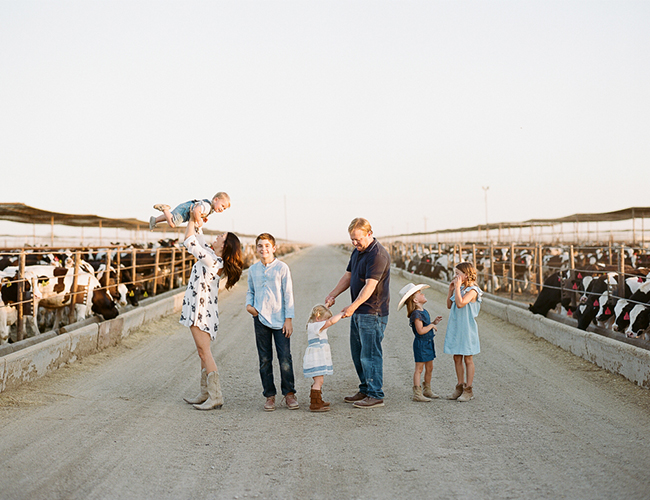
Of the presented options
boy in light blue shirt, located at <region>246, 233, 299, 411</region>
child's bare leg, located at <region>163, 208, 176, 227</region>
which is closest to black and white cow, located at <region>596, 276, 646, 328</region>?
boy in light blue shirt, located at <region>246, 233, 299, 411</region>

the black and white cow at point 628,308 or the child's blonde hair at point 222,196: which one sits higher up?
the child's blonde hair at point 222,196

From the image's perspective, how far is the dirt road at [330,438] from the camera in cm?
357

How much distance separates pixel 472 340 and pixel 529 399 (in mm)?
802

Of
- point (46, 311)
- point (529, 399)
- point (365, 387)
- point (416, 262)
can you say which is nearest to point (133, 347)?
point (46, 311)

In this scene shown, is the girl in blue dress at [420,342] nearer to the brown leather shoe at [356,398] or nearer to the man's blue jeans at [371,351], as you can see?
the man's blue jeans at [371,351]

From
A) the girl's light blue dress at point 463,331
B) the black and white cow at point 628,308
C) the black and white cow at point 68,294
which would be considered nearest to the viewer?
the girl's light blue dress at point 463,331

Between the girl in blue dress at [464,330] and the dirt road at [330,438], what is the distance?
0.77 feet

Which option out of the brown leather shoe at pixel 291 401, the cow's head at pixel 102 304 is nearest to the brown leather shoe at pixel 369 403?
the brown leather shoe at pixel 291 401

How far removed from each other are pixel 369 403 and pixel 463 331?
124cm

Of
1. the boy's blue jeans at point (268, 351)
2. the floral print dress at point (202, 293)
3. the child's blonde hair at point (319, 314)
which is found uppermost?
the floral print dress at point (202, 293)

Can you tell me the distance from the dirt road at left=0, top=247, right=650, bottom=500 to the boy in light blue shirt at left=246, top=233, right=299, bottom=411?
34 cm

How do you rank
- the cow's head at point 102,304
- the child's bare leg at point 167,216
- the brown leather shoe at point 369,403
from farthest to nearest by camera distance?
the cow's head at point 102,304, the brown leather shoe at point 369,403, the child's bare leg at point 167,216

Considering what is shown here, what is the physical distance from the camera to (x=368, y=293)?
17.1 feet

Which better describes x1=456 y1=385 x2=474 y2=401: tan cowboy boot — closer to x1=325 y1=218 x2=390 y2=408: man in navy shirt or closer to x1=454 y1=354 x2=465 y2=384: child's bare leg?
x1=454 y1=354 x2=465 y2=384: child's bare leg
